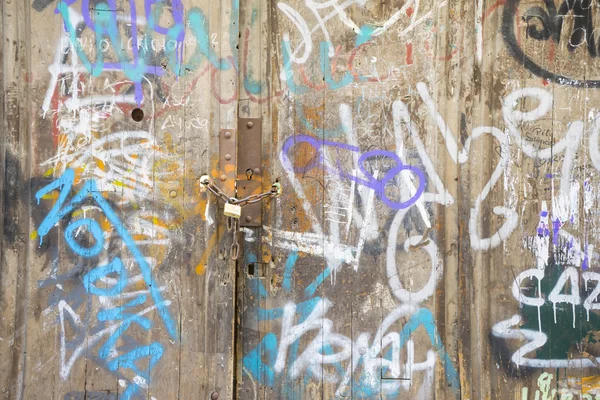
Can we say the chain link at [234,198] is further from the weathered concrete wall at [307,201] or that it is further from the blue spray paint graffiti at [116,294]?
the blue spray paint graffiti at [116,294]

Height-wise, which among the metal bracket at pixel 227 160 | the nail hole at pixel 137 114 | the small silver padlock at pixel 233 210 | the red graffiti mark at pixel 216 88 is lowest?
the small silver padlock at pixel 233 210

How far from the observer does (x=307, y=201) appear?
6.50 feet

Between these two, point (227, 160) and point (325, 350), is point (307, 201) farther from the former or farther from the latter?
point (325, 350)

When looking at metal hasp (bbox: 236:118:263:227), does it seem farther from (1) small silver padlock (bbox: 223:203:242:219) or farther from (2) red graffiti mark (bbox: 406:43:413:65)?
(2) red graffiti mark (bbox: 406:43:413:65)

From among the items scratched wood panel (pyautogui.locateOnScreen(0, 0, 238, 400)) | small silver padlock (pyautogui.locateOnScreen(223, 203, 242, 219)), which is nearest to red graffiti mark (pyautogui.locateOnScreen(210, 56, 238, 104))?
scratched wood panel (pyautogui.locateOnScreen(0, 0, 238, 400))

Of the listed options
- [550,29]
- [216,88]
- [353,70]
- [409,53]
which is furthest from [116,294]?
[550,29]

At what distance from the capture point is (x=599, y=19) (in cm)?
195

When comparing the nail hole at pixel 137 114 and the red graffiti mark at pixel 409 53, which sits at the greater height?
the red graffiti mark at pixel 409 53

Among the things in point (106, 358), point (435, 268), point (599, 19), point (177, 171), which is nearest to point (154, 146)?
point (177, 171)

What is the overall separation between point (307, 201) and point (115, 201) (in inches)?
26.3

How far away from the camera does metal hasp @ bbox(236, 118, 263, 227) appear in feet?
6.48

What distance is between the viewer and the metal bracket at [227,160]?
6.35 ft

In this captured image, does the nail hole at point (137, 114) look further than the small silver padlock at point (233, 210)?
Yes

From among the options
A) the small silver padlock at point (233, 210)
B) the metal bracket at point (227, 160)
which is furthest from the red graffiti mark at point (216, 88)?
the small silver padlock at point (233, 210)
